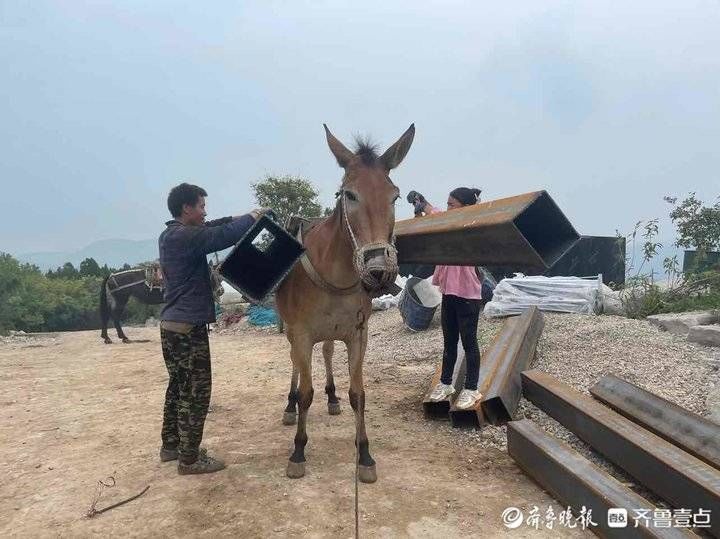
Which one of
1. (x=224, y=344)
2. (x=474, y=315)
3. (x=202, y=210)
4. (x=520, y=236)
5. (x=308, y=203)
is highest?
(x=308, y=203)

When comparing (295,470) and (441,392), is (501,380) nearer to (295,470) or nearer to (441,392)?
(441,392)

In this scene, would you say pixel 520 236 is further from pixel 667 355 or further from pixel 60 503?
pixel 667 355

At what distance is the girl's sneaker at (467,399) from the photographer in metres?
4.46

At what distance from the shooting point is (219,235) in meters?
3.47

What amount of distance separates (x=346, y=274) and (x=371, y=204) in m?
0.75

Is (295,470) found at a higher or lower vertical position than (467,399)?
lower

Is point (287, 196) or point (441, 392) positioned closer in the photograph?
point (441, 392)

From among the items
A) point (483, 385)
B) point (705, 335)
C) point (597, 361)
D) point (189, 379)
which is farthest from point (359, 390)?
point (705, 335)

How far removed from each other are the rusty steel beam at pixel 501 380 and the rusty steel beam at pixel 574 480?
64 centimetres

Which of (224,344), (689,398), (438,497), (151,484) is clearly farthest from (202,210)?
(224,344)

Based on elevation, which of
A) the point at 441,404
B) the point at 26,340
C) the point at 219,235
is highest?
the point at 219,235

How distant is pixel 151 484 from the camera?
372 cm

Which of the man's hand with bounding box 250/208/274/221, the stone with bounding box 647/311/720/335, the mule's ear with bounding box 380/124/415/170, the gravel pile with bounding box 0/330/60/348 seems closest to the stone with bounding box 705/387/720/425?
the stone with bounding box 647/311/720/335

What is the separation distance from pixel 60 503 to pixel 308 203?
15496 mm
